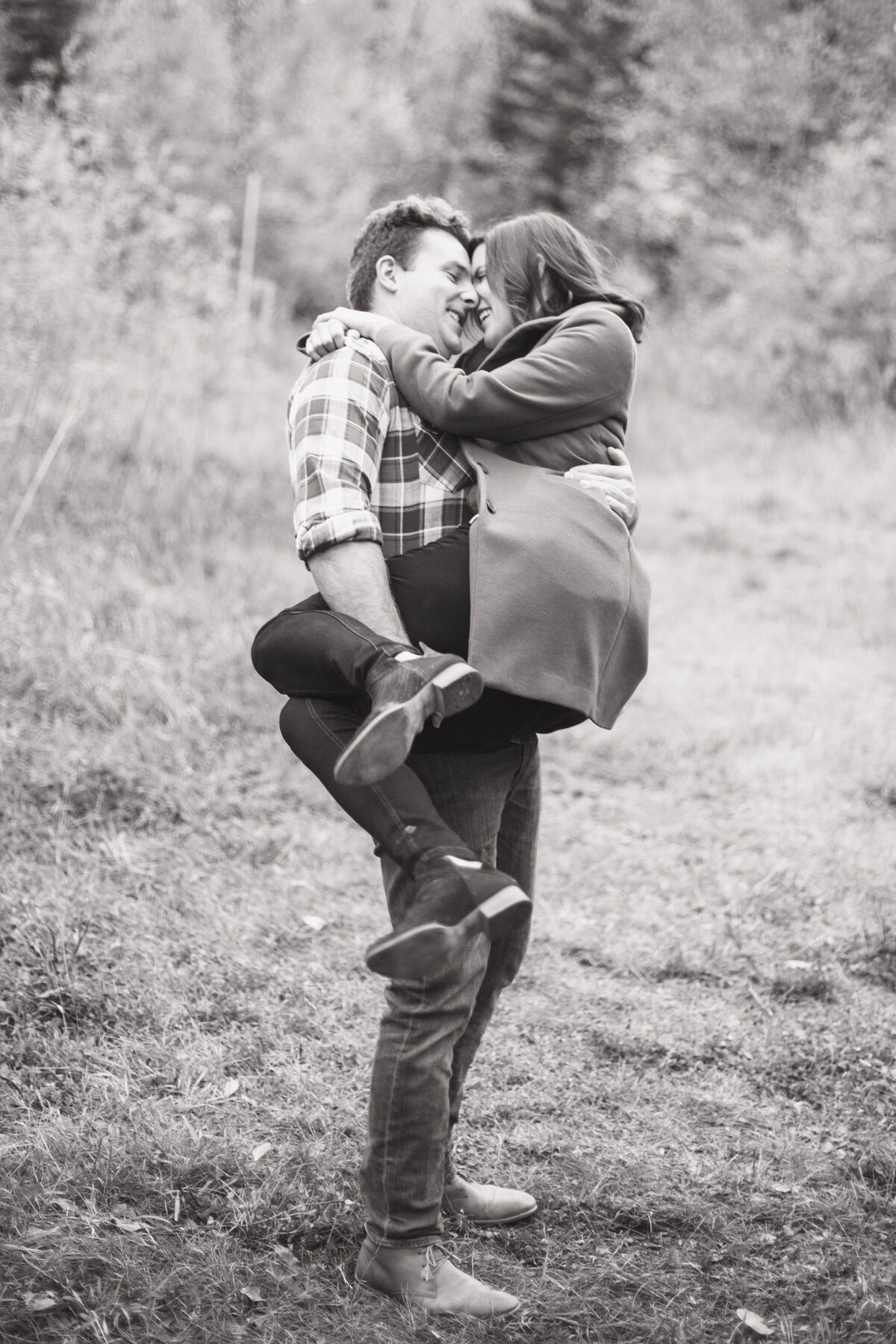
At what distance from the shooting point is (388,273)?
255cm

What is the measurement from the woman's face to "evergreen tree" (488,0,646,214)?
20209 mm

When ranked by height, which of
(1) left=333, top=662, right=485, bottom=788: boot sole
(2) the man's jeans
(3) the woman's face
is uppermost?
(3) the woman's face

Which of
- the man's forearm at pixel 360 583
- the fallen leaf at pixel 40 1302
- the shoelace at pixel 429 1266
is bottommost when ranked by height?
the fallen leaf at pixel 40 1302

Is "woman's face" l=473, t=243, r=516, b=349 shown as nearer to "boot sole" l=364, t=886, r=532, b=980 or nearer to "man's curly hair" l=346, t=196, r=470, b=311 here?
"man's curly hair" l=346, t=196, r=470, b=311

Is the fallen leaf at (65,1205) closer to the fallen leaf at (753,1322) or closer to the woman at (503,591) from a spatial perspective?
the woman at (503,591)

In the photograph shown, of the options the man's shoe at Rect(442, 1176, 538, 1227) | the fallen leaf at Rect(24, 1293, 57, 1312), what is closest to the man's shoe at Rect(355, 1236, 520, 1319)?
the man's shoe at Rect(442, 1176, 538, 1227)

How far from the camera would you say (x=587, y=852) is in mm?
4875

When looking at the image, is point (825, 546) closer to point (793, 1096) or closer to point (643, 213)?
point (793, 1096)

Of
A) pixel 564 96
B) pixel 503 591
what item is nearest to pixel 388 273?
pixel 503 591

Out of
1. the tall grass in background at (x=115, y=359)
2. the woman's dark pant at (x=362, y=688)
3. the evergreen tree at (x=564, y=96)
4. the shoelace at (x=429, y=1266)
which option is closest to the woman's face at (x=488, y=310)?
the woman's dark pant at (x=362, y=688)

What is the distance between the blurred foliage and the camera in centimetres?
1303

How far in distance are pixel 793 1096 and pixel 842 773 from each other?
2.50m

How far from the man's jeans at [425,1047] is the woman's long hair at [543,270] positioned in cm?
93

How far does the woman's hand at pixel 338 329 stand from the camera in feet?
7.57
